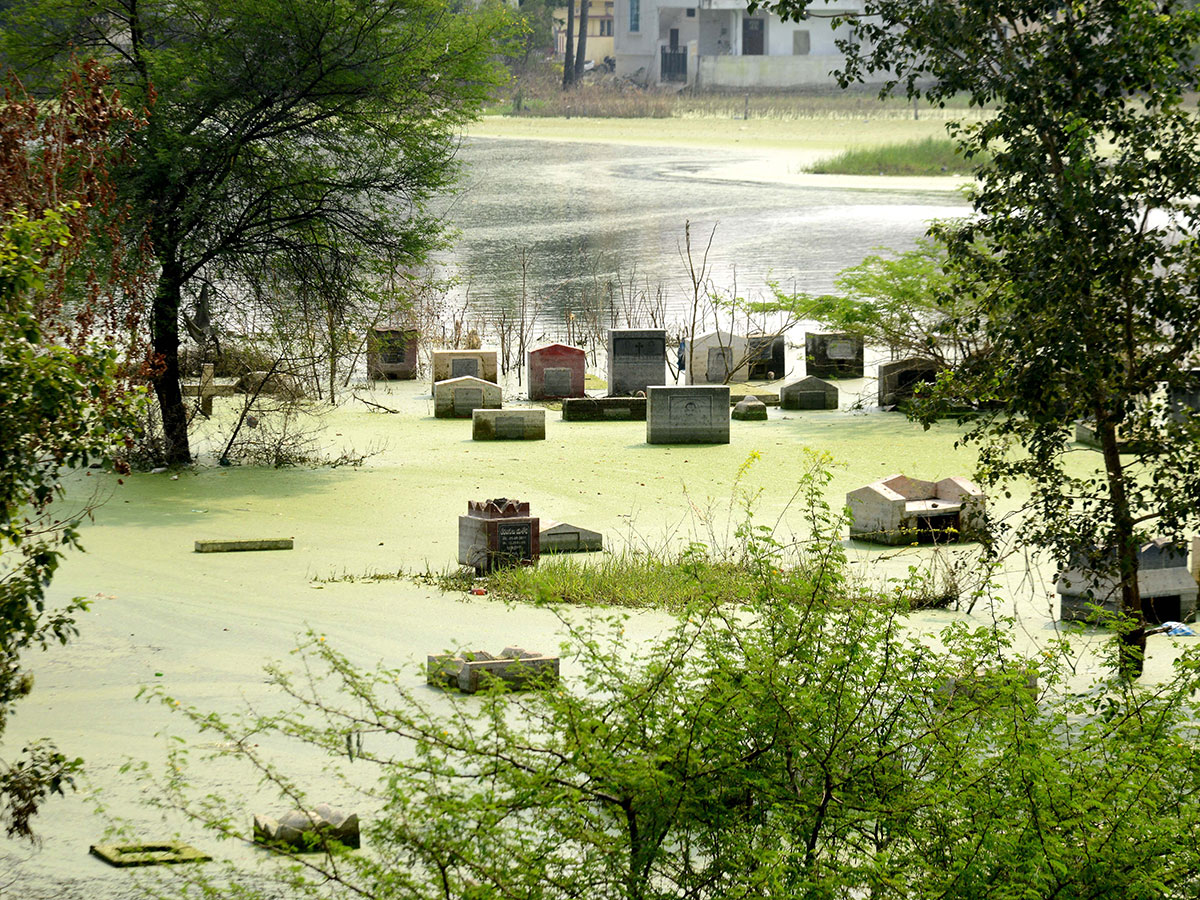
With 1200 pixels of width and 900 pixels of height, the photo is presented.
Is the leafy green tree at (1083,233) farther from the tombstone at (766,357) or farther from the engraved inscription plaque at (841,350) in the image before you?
the engraved inscription plaque at (841,350)

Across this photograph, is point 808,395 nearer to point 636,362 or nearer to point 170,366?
point 636,362

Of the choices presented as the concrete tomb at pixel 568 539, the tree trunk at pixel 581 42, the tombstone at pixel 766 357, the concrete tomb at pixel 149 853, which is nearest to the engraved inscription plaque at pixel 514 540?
the concrete tomb at pixel 568 539

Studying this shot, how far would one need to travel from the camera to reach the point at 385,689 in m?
9.10

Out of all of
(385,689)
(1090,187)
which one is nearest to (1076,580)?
(1090,187)

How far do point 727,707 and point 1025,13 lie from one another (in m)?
6.38

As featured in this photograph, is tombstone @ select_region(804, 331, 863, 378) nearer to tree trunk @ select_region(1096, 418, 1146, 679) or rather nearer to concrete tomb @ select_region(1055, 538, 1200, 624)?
concrete tomb @ select_region(1055, 538, 1200, 624)

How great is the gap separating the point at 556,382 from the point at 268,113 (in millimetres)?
7378

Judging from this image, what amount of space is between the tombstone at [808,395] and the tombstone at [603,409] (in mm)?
2601

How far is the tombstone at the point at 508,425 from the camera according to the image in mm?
19594

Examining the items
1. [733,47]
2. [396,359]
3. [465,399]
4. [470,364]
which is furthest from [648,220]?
[465,399]

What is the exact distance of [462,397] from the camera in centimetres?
2156

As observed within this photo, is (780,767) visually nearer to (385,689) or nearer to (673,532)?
(385,689)

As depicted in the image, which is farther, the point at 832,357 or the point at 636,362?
the point at 832,357

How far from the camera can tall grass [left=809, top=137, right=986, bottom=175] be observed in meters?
64.1
